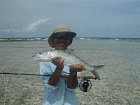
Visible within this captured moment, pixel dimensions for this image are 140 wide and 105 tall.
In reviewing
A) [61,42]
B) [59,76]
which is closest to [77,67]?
[59,76]

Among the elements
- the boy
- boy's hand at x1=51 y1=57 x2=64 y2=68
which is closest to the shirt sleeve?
the boy

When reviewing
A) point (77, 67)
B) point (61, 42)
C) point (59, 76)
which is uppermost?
point (61, 42)

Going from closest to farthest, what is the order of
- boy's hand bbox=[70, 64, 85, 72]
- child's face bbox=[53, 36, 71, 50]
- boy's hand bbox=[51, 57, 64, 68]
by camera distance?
boy's hand bbox=[51, 57, 64, 68]
boy's hand bbox=[70, 64, 85, 72]
child's face bbox=[53, 36, 71, 50]

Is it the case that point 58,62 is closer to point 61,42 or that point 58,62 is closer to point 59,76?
point 59,76

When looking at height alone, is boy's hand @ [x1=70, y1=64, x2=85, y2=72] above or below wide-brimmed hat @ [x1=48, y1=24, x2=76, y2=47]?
below

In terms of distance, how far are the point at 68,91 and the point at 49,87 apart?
30cm

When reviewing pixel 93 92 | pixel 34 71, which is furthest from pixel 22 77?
pixel 93 92

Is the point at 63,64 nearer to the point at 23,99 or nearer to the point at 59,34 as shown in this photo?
the point at 59,34

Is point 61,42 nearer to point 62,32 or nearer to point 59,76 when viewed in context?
point 62,32

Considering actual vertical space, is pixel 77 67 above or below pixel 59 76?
above

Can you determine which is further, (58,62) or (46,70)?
(46,70)

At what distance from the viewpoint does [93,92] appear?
40.8 ft

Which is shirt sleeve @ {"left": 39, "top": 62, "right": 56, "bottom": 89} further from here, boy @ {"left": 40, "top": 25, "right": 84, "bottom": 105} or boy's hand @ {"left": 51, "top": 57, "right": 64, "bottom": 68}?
boy's hand @ {"left": 51, "top": 57, "right": 64, "bottom": 68}

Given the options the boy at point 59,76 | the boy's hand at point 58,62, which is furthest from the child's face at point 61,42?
the boy's hand at point 58,62
